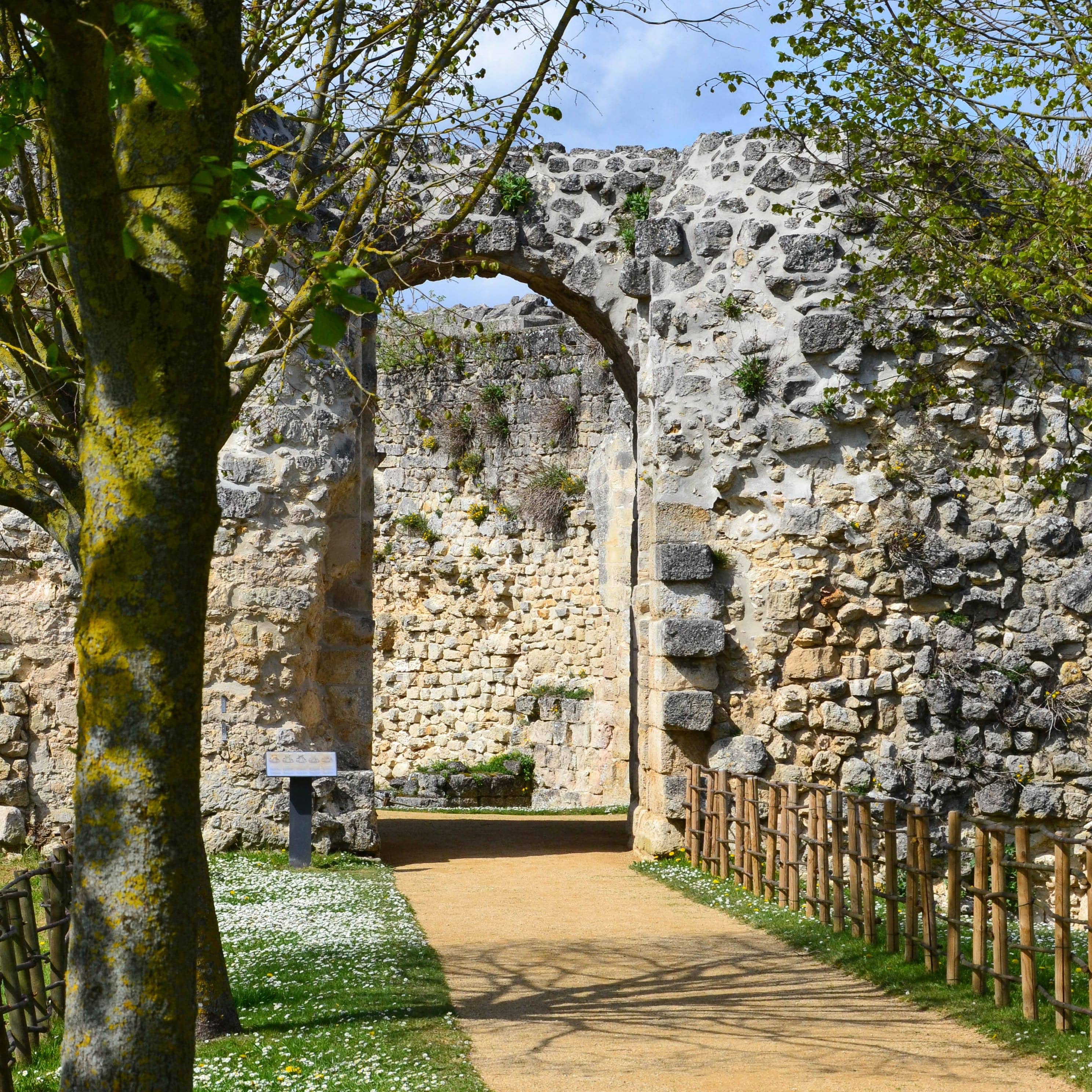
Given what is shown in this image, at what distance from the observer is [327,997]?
5211 millimetres

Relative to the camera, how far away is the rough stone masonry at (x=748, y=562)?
29.3ft

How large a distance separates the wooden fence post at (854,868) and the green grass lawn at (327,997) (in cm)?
220

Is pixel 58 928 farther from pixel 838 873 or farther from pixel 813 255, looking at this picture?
pixel 813 255

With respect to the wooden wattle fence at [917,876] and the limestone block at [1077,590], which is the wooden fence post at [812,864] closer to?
the wooden wattle fence at [917,876]

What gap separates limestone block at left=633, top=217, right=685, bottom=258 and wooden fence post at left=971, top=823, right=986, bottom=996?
5.58 meters

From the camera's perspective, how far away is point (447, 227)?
18.4 feet

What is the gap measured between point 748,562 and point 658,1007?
459 centimetres

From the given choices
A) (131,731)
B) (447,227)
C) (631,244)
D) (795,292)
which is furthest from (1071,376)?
(131,731)

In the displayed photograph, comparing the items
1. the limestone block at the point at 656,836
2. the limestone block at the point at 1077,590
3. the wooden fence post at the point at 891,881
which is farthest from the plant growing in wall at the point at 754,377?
the wooden fence post at the point at 891,881

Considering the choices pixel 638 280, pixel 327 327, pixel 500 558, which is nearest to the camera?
pixel 327 327

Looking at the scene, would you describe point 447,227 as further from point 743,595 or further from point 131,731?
point 743,595

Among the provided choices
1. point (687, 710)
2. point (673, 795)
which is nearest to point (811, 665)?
point (687, 710)

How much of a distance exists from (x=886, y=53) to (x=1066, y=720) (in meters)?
4.77

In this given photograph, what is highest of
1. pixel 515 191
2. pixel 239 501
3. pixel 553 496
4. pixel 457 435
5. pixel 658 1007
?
pixel 515 191
